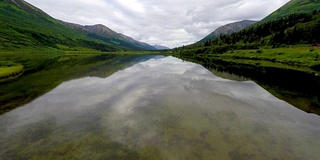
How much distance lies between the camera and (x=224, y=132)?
19297 mm

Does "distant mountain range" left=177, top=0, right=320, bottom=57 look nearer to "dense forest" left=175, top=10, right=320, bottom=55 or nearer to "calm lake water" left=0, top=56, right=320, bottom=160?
"dense forest" left=175, top=10, right=320, bottom=55

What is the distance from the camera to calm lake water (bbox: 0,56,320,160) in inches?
603

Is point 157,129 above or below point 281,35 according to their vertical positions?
below

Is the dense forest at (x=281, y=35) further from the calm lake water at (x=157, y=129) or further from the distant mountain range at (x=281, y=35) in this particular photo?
the calm lake water at (x=157, y=129)

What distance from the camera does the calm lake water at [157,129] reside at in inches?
603

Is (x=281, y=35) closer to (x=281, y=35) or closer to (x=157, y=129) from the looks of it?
(x=281, y=35)

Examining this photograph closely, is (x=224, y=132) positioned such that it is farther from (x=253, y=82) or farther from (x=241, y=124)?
(x=253, y=82)

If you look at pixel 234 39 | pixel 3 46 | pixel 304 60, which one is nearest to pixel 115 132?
pixel 304 60

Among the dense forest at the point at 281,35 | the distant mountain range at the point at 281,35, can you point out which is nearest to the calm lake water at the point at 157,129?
the distant mountain range at the point at 281,35

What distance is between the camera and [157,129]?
19.7 m

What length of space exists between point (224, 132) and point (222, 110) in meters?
7.61

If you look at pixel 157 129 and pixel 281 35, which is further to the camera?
pixel 281 35

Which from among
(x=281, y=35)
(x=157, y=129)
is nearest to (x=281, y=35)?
(x=281, y=35)

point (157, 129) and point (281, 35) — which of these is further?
point (281, 35)
